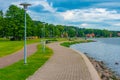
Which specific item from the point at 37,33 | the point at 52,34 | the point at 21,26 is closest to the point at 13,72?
the point at 21,26

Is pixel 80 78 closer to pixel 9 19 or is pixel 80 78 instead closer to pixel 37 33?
pixel 9 19

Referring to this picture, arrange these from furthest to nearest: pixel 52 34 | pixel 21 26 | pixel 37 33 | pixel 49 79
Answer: pixel 52 34 < pixel 37 33 < pixel 21 26 < pixel 49 79

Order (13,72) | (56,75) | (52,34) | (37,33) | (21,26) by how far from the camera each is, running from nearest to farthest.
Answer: (56,75) < (13,72) < (21,26) < (37,33) < (52,34)

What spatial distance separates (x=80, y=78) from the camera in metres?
17.8

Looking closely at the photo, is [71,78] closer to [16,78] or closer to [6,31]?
[16,78]

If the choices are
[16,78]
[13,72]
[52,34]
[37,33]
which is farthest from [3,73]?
[52,34]

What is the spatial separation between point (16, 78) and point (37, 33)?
420 feet

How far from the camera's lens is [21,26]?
105062 mm

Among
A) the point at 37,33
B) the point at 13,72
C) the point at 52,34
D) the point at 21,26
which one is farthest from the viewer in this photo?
the point at 52,34

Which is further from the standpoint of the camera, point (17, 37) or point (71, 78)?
point (17, 37)

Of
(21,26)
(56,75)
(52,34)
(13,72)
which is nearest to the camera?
(56,75)

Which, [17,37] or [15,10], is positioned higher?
[15,10]

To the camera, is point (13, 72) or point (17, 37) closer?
point (13, 72)

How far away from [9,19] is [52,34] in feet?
243
